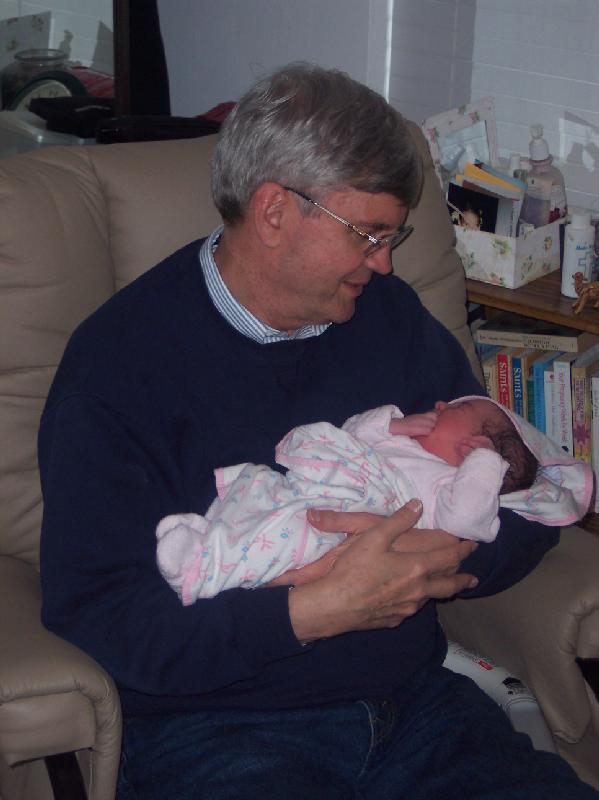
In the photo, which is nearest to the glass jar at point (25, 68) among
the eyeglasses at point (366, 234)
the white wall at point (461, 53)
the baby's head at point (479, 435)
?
the white wall at point (461, 53)

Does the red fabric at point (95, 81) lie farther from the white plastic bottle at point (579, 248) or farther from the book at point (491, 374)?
the white plastic bottle at point (579, 248)

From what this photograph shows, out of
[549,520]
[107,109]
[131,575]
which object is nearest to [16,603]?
[131,575]

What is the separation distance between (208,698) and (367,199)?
0.70 meters

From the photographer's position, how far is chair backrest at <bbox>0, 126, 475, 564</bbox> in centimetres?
157

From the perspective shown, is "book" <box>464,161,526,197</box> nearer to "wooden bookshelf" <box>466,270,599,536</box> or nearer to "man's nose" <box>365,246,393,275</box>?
"wooden bookshelf" <box>466,270,599,536</box>

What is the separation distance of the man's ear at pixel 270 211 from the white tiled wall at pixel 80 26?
1930 mm

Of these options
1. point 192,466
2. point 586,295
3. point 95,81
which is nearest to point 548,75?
point 586,295

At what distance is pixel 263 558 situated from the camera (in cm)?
134

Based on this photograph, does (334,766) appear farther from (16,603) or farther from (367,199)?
(367,199)

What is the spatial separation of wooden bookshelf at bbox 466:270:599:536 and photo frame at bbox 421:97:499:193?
286 mm

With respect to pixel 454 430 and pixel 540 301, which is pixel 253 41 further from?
pixel 454 430

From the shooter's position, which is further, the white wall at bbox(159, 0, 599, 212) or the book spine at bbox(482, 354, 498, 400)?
the white wall at bbox(159, 0, 599, 212)

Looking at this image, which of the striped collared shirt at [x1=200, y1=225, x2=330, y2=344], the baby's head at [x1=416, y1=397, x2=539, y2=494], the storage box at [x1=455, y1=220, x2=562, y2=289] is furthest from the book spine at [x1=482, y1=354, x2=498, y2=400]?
the striped collared shirt at [x1=200, y1=225, x2=330, y2=344]

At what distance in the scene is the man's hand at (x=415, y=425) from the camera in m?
1.51
